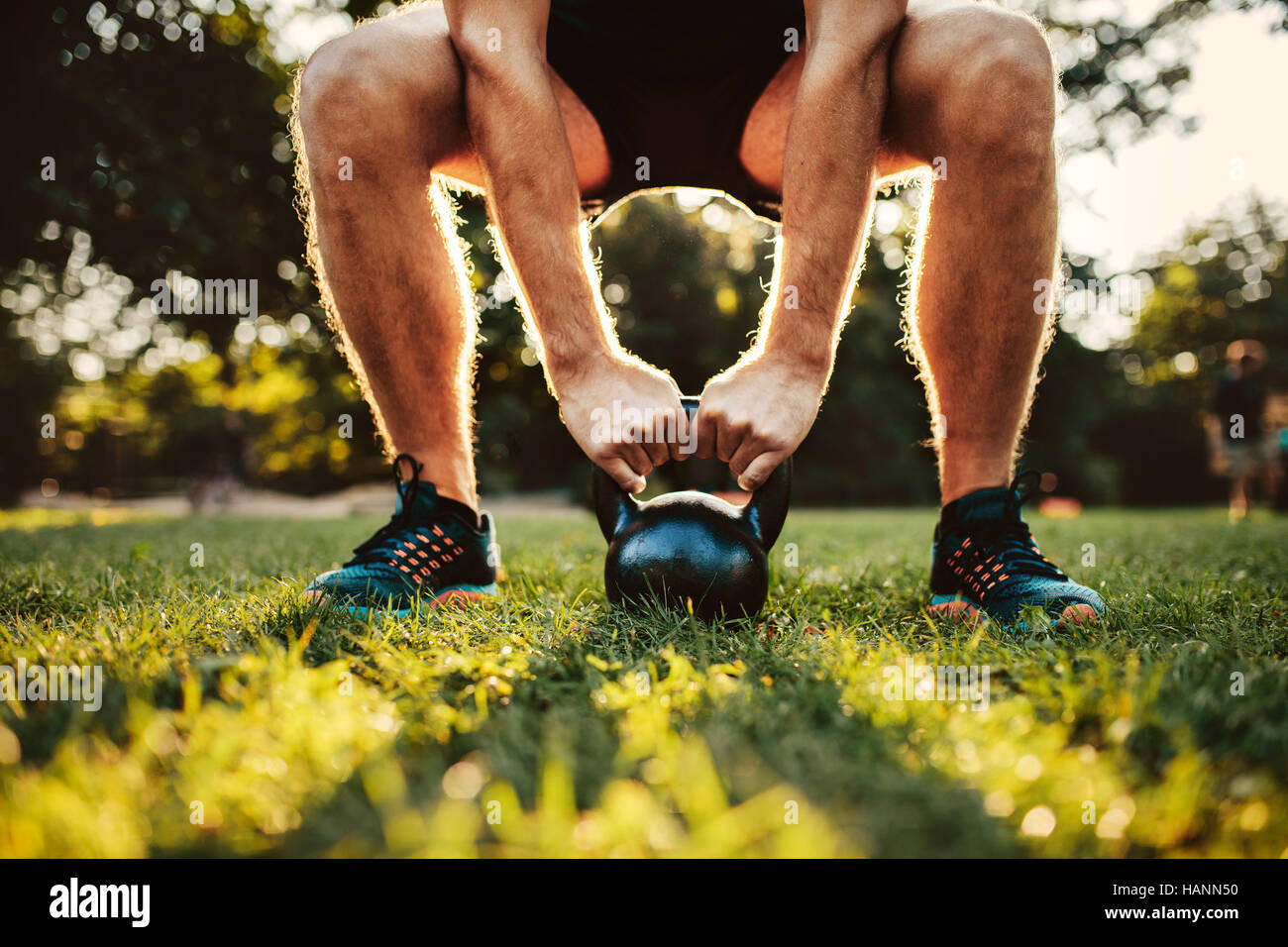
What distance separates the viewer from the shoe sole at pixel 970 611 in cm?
168

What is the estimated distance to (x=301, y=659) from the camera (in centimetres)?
144

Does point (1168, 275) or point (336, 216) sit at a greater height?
point (1168, 275)

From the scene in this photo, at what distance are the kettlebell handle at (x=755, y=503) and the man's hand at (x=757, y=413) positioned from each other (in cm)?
10

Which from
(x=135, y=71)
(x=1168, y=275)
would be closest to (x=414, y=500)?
(x=135, y=71)

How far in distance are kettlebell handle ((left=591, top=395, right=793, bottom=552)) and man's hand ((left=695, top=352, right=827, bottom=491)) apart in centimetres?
10

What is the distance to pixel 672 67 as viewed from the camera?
2.20 m

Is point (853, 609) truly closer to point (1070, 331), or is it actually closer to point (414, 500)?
point (414, 500)

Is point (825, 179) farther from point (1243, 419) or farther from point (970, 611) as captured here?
point (1243, 419)

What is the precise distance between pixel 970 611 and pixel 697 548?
0.71 metres

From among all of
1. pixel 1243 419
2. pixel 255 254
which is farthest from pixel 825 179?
pixel 1243 419

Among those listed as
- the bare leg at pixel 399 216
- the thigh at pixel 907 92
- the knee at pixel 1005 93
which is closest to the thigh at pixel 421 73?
the bare leg at pixel 399 216

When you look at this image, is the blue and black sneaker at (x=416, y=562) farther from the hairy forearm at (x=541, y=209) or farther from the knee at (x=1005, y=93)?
the knee at (x=1005, y=93)

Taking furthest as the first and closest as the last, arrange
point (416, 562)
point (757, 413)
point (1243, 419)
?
point (1243, 419) < point (416, 562) < point (757, 413)

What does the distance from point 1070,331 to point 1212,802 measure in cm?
2686
